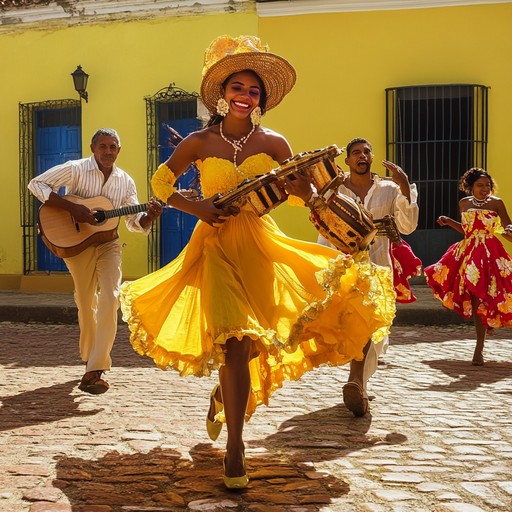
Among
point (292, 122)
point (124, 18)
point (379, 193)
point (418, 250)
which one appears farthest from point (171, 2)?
point (379, 193)

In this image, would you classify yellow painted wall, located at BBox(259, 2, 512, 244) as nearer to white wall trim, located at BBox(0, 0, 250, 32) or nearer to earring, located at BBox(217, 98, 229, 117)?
white wall trim, located at BBox(0, 0, 250, 32)

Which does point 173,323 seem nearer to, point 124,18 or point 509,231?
point 509,231

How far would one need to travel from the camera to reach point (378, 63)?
49.2 feet

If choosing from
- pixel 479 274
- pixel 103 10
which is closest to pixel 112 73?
pixel 103 10

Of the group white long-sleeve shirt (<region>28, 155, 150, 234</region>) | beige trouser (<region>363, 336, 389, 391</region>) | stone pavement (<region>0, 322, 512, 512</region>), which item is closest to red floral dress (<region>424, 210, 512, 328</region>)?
stone pavement (<region>0, 322, 512, 512</region>)

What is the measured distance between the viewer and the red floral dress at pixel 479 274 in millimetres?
8641

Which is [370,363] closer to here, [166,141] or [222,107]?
[222,107]

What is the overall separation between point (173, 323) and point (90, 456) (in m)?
0.84

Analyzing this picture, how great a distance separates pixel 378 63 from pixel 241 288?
36.9 ft

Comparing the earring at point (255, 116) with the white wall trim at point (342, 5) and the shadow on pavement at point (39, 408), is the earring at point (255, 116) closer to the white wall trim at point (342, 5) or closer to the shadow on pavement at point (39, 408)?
the shadow on pavement at point (39, 408)

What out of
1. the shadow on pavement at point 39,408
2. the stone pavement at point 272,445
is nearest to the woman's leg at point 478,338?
the stone pavement at point 272,445

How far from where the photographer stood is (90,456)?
475 cm

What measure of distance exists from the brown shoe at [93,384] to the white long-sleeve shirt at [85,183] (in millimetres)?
1236

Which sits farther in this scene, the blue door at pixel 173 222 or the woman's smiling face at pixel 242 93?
the blue door at pixel 173 222
